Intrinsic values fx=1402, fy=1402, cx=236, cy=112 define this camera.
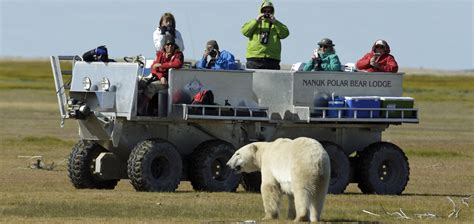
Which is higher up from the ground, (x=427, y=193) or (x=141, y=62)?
(x=141, y=62)

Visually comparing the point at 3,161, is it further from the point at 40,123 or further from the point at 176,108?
the point at 40,123

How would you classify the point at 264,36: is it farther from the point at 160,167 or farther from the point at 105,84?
the point at 160,167

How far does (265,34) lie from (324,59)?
4.44ft

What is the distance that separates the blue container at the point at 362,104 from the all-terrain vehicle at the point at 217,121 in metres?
0.02

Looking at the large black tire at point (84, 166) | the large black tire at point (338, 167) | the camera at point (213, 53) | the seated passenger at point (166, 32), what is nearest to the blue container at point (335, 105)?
the large black tire at point (338, 167)

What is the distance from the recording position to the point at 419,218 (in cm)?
2097

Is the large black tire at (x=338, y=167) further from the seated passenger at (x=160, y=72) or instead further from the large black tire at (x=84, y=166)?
the large black tire at (x=84, y=166)

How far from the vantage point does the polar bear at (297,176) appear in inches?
747

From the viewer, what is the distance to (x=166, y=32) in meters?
25.6

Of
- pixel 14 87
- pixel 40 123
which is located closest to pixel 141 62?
pixel 40 123

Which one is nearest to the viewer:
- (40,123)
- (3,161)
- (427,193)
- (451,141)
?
(427,193)

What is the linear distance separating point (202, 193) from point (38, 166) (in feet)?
28.0

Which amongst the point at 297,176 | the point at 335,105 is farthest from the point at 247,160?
the point at 335,105

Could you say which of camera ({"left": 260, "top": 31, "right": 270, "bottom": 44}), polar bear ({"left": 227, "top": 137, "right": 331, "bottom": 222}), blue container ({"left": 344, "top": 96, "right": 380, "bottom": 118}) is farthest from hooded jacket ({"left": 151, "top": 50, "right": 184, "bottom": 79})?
polar bear ({"left": 227, "top": 137, "right": 331, "bottom": 222})
